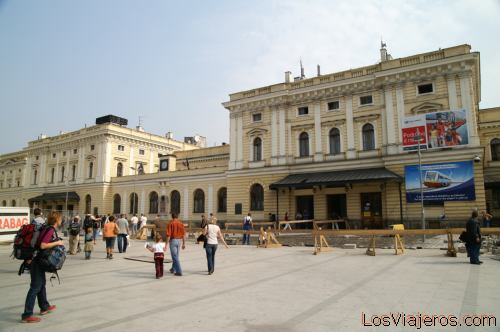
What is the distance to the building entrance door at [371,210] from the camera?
92.8 ft

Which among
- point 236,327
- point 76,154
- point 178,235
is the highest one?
point 76,154

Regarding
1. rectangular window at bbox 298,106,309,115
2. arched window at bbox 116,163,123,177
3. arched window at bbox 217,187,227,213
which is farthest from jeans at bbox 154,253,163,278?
arched window at bbox 116,163,123,177

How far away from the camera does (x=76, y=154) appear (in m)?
52.8

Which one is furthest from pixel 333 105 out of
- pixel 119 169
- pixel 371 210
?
pixel 119 169

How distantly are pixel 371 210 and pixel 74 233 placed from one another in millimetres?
21359

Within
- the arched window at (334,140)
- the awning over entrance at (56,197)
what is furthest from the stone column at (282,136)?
the awning over entrance at (56,197)

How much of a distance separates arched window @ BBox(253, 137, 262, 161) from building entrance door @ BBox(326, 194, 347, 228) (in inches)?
305

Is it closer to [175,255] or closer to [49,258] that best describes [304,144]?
[175,255]

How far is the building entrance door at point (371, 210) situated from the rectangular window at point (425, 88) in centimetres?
833

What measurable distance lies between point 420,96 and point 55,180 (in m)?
50.9

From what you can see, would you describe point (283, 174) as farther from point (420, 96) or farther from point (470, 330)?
point (470, 330)

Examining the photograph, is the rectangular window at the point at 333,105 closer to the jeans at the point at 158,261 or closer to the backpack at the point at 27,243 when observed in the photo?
the jeans at the point at 158,261

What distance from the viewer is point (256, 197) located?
112 feet

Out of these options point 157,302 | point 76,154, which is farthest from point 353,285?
point 76,154
